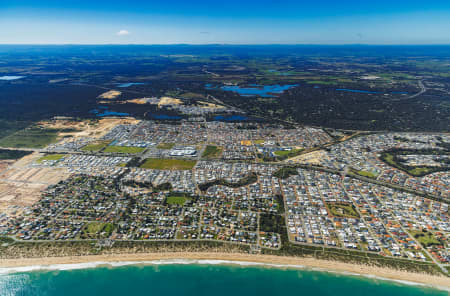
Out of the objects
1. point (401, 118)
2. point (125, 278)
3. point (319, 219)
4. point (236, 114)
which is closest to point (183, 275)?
point (125, 278)

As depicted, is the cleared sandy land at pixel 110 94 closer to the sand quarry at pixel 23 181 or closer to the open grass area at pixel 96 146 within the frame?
the open grass area at pixel 96 146

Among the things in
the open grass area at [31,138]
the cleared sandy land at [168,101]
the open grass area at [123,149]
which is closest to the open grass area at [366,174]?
the open grass area at [123,149]

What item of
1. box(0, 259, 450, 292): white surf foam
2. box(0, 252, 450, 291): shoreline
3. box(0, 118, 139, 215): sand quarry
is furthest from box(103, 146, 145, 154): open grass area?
box(0, 259, 450, 292): white surf foam

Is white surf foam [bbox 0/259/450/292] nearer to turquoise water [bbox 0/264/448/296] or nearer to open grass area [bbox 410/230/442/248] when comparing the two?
turquoise water [bbox 0/264/448/296]

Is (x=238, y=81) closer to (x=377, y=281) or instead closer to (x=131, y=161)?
(x=131, y=161)

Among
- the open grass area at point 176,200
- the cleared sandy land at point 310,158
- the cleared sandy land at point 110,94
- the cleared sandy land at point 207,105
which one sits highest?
the cleared sandy land at point 110,94

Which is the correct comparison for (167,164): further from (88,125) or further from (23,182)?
(88,125)
